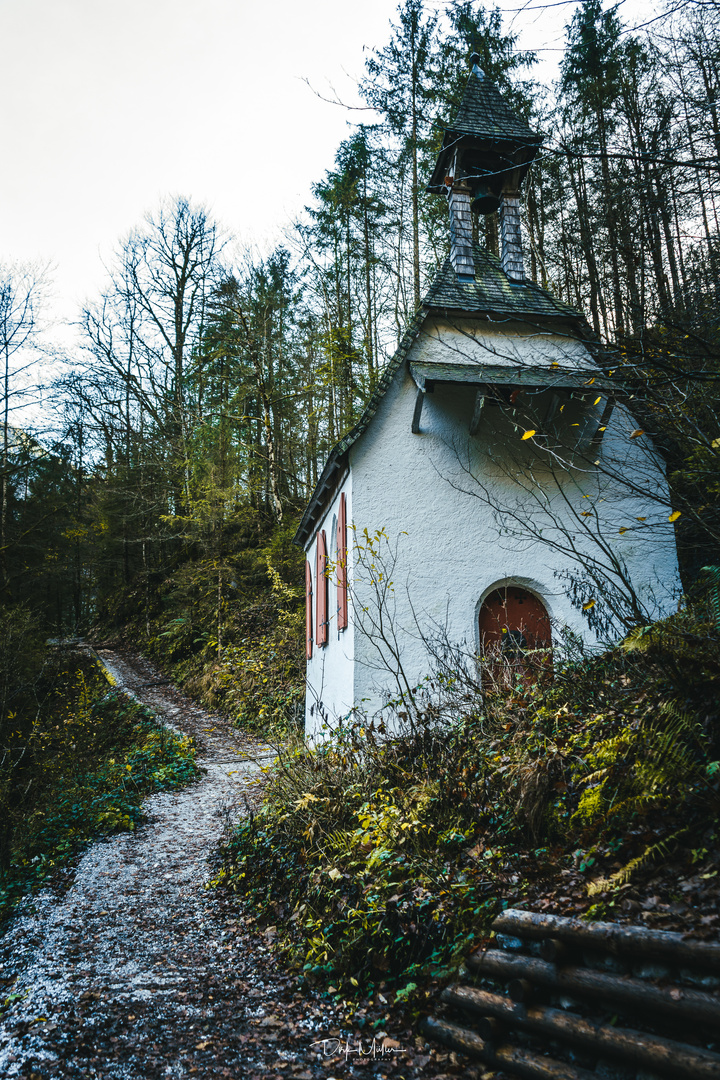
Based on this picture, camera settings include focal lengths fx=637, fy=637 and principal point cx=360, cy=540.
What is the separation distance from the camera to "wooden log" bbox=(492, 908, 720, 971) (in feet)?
9.34

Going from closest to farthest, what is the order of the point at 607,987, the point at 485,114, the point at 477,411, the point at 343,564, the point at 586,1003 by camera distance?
1. the point at 607,987
2. the point at 586,1003
3. the point at 343,564
4. the point at 477,411
5. the point at 485,114

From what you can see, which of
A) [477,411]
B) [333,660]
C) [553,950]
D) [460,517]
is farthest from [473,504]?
[553,950]

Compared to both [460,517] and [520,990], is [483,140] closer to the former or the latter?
[460,517]

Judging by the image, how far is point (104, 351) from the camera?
2434cm

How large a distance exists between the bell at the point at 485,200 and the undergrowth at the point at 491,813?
8.54 metres

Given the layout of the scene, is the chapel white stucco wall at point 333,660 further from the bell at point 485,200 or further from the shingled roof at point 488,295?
the bell at point 485,200

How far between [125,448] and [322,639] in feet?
58.2

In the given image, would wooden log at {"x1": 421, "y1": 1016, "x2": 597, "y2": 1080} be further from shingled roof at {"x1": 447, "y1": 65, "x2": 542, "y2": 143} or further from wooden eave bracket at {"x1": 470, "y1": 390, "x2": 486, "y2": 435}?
shingled roof at {"x1": 447, "y1": 65, "x2": 542, "y2": 143}

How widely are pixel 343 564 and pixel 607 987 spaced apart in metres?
5.84

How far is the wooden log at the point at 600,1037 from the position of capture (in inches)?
102

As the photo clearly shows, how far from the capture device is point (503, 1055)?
3197 millimetres

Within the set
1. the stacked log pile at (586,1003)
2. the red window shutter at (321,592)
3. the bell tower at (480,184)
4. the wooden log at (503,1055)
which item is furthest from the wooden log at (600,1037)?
the bell tower at (480,184)

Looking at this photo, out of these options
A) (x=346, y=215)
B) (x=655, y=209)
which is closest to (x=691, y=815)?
(x=655, y=209)

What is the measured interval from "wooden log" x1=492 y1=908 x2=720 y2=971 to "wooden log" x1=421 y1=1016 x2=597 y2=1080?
53 cm
